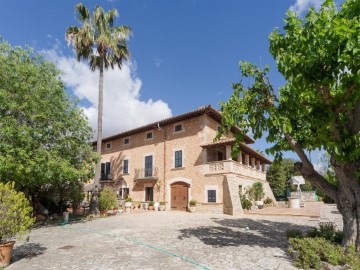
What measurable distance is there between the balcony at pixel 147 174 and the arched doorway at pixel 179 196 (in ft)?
6.83

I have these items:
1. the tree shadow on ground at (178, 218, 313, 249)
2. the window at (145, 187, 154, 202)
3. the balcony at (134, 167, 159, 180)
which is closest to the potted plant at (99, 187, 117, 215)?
the balcony at (134, 167, 159, 180)

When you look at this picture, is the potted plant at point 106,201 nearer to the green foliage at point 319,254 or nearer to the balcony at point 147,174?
the balcony at point 147,174

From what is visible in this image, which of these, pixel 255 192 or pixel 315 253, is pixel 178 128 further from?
pixel 315 253

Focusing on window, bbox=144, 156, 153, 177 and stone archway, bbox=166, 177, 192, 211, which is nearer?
stone archway, bbox=166, 177, 192, 211

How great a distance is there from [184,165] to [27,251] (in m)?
15.2

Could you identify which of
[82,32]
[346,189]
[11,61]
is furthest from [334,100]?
[82,32]

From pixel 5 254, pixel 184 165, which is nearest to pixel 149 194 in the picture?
pixel 184 165

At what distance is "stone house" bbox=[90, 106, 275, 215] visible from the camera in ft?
66.7

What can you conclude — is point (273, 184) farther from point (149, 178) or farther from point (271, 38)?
point (271, 38)

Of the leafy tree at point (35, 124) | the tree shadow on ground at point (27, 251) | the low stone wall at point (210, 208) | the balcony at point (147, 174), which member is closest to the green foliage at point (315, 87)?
the tree shadow on ground at point (27, 251)

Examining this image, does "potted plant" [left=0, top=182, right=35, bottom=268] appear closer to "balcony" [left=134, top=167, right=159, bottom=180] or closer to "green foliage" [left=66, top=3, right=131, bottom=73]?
"green foliage" [left=66, top=3, right=131, bottom=73]

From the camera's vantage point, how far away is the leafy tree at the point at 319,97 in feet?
17.9

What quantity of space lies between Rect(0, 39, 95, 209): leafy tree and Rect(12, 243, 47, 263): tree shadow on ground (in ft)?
11.6

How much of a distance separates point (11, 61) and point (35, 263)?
1001 cm
